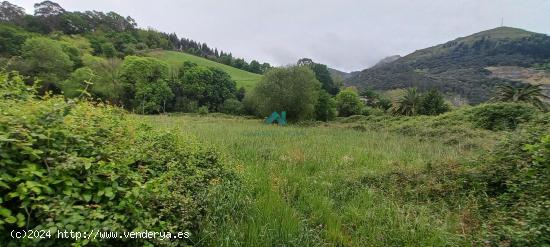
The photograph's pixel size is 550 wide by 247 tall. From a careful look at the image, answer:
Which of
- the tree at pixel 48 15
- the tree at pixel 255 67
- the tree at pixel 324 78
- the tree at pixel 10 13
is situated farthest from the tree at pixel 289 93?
the tree at pixel 48 15

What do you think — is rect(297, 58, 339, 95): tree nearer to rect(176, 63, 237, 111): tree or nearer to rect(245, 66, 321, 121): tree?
rect(176, 63, 237, 111): tree

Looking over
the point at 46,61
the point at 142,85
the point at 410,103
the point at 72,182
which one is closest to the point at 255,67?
the point at 142,85

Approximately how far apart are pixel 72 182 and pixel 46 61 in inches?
2244

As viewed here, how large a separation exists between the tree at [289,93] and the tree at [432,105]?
68.7 feet

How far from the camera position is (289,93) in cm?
3625

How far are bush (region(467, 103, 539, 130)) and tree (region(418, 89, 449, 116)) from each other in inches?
930

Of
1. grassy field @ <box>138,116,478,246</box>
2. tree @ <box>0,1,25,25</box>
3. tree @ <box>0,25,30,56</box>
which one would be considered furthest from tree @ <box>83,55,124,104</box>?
grassy field @ <box>138,116,478,246</box>

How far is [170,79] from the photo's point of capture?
5931 centimetres

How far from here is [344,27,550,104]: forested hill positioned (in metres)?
97.9

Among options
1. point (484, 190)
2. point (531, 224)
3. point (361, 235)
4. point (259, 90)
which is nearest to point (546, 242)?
point (531, 224)

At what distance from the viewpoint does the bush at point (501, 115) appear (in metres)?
20.3

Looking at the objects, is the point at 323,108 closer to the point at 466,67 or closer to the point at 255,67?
the point at 255,67

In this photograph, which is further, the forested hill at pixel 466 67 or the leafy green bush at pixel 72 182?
the forested hill at pixel 466 67

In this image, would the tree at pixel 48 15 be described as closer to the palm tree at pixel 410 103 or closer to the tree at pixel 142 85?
the tree at pixel 142 85
